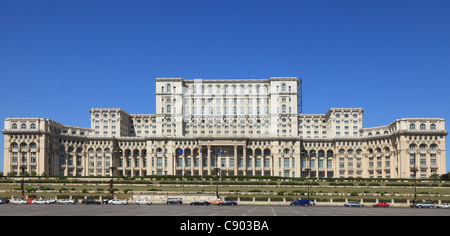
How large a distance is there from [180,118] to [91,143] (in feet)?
120

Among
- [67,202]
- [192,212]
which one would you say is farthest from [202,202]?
[67,202]

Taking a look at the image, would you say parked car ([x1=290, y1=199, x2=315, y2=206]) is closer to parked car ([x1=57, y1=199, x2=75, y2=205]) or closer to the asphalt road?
the asphalt road

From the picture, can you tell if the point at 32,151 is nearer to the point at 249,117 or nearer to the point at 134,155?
the point at 134,155

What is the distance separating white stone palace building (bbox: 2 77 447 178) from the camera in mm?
147250

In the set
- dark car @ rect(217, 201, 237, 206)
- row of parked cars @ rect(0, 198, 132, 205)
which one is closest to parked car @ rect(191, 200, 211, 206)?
dark car @ rect(217, 201, 237, 206)

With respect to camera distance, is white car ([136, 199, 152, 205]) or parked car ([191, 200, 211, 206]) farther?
white car ([136, 199, 152, 205])

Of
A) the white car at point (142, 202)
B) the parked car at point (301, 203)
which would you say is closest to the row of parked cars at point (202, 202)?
the white car at point (142, 202)

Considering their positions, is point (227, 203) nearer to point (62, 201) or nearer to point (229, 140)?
point (62, 201)

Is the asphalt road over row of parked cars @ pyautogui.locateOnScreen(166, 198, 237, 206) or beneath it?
over

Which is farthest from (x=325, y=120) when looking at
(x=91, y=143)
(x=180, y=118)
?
(x=91, y=143)

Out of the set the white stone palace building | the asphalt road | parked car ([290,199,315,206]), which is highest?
the white stone palace building

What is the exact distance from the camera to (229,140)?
160875mm

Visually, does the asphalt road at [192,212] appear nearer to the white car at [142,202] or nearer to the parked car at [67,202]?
the parked car at [67,202]
